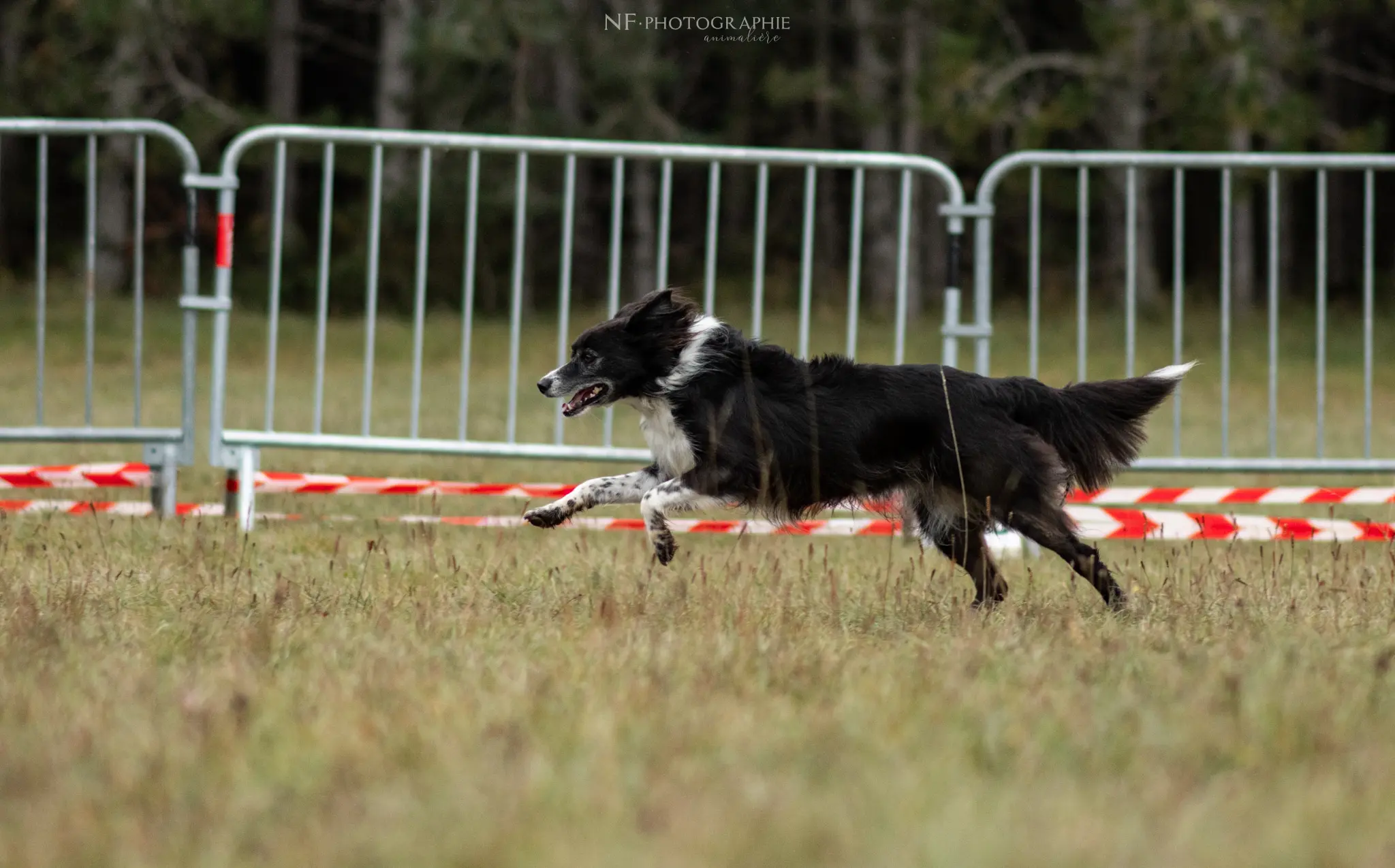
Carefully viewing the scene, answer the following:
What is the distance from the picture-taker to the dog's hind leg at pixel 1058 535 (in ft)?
17.3

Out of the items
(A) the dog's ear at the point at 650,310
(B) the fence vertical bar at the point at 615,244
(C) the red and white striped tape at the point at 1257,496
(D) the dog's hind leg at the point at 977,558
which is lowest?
(D) the dog's hind leg at the point at 977,558

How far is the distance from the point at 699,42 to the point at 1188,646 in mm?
23663

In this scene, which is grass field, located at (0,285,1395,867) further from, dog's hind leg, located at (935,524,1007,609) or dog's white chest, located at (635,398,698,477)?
dog's white chest, located at (635,398,698,477)

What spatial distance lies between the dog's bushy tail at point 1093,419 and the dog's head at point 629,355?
1.16m

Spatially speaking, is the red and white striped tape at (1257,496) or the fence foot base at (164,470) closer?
the red and white striped tape at (1257,496)

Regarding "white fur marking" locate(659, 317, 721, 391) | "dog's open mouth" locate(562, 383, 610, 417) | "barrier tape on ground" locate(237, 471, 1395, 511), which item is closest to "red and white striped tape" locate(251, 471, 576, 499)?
"barrier tape on ground" locate(237, 471, 1395, 511)

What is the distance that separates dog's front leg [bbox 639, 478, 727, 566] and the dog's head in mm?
362

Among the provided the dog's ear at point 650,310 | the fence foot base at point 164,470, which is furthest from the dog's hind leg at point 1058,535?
the fence foot base at point 164,470

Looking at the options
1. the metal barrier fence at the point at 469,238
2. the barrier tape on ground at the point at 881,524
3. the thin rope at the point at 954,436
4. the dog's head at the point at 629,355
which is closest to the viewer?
the thin rope at the point at 954,436

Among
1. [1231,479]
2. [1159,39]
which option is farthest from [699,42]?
[1231,479]

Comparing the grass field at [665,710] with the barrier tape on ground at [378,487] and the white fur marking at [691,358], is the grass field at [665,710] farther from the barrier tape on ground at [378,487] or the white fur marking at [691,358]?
the barrier tape on ground at [378,487]

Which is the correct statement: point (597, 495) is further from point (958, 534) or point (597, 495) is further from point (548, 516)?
point (958, 534)

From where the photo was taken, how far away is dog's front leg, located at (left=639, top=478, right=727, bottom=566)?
543 cm

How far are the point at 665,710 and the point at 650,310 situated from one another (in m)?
2.53
